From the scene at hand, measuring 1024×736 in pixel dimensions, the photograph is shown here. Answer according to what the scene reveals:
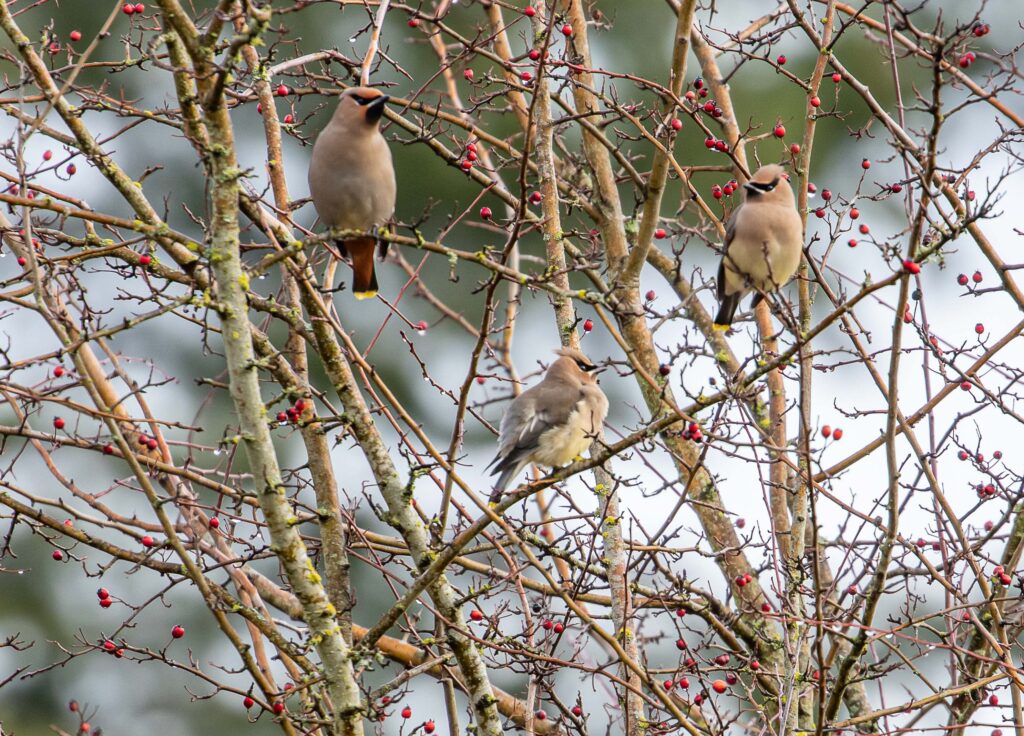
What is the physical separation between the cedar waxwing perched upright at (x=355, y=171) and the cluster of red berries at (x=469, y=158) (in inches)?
13.7

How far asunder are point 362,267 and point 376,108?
66 cm

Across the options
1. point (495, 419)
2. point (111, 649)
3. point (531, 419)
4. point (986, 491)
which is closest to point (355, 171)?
point (531, 419)

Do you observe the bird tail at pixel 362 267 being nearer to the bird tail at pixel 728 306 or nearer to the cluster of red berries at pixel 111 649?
the bird tail at pixel 728 306

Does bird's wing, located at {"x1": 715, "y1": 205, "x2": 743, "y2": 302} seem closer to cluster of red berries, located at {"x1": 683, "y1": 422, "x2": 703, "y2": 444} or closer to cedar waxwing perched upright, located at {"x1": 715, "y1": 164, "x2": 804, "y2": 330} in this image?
cedar waxwing perched upright, located at {"x1": 715, "y1": 164, "x2": 804, "y2": 330}

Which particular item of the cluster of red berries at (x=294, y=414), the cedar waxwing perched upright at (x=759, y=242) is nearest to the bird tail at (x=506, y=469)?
the cluster of red berries at (x=294, y=414)

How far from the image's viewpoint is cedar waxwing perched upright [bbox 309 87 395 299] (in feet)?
17.9

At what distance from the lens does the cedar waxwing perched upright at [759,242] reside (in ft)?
18.1

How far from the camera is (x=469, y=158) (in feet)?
19.5

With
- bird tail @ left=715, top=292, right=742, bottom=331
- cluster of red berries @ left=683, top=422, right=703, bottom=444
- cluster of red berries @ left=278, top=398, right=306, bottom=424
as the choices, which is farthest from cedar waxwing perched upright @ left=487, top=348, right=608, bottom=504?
cluster of red berries @ left=683, top=422, right=703, bottom=444

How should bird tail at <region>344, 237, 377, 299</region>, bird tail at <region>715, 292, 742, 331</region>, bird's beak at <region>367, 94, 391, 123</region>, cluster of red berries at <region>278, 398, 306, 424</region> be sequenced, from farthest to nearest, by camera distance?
bird tail at <region>715, 292, 742, 331</region>
bird tail at <region>344, 237, 377, 299</region>
bird's beak at <region>367, 94, 391, 123</region>
cluster of red berries at <region>278, 398, 306, 424</region>

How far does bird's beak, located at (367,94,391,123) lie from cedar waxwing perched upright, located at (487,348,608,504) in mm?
1333

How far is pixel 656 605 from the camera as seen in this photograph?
17.0 feet

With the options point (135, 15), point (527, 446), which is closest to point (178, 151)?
point (135, 15)

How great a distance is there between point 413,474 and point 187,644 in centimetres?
777
